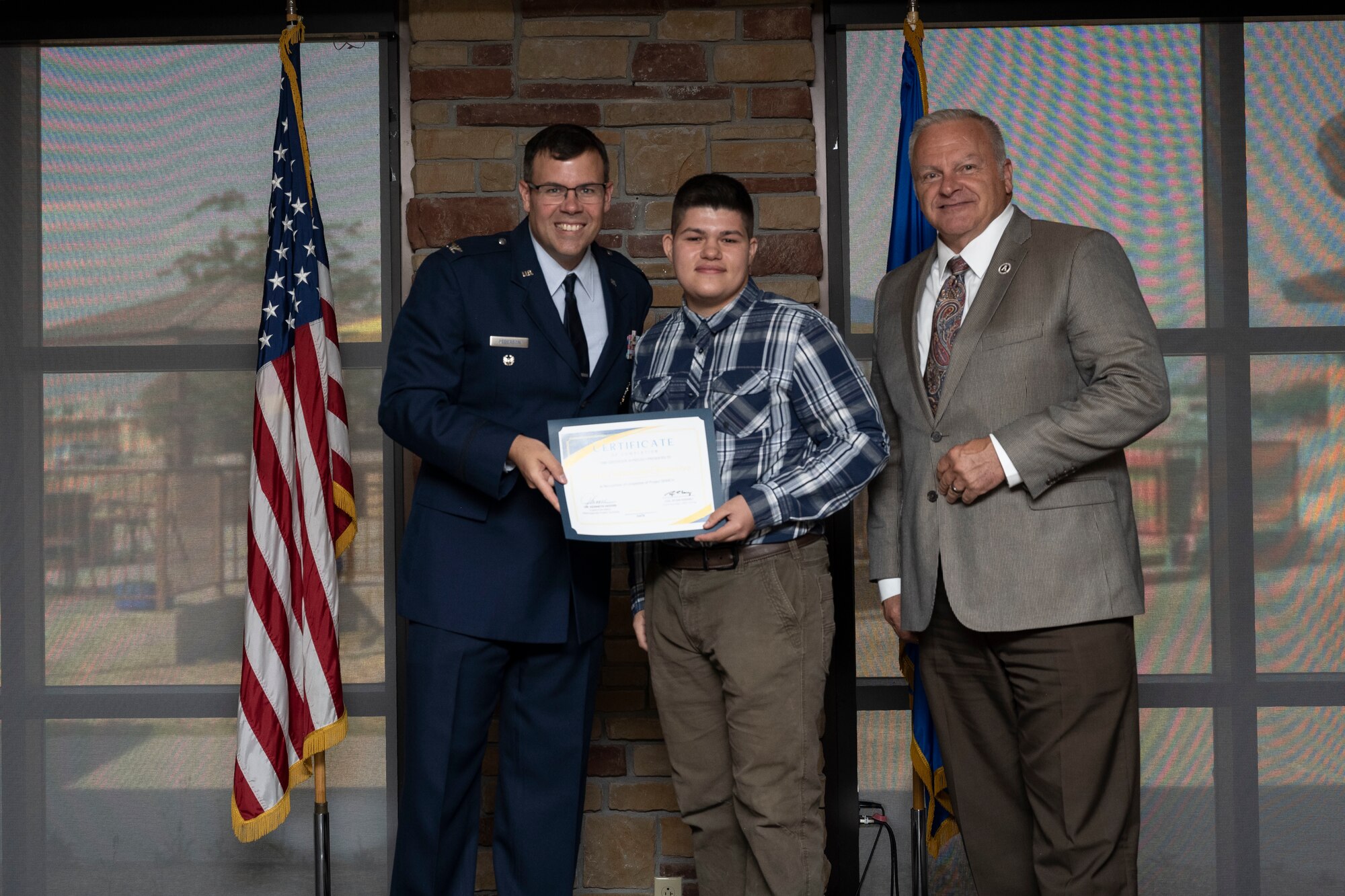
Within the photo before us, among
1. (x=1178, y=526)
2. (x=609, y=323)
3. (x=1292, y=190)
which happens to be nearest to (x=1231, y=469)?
(x=1178, y=526)

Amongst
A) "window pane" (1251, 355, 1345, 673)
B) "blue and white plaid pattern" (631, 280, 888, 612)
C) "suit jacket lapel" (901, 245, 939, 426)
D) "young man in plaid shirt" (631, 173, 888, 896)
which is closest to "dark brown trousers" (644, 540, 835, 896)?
"young man in plaid shirt" (631, 173, 888, 896)

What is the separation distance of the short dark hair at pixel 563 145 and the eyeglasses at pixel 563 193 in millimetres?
43

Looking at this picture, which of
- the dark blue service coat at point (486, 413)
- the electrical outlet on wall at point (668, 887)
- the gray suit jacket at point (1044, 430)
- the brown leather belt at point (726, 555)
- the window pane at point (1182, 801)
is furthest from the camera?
the window pane at point (1182, 801)

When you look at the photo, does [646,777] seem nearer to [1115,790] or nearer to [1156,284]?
[1115,790]

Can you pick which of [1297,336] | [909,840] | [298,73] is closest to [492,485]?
[298,73]

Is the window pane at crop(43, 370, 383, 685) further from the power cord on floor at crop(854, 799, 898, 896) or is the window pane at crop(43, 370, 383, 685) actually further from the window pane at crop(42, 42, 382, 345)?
the power cord on floor at crop(854, 799, 898, 896)

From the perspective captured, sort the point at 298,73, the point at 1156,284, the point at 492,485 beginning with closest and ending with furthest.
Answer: the point at 492,485, the point at 298,73, the point at 1156,284

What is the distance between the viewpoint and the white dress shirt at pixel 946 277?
2.00 metres

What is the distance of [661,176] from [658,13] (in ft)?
1.56

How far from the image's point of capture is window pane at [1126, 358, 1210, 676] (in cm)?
271

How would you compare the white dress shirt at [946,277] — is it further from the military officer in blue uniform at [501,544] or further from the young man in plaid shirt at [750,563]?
the military officer in blue uniform at [501,544]

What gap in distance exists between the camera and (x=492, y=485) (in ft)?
6.51

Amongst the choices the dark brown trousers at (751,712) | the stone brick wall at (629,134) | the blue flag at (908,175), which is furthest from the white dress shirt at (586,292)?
the blue flag at (908,175)

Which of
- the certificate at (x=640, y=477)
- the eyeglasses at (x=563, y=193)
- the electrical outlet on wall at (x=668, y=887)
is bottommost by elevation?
the electrical outlet on wall at (x=668, y=887)
